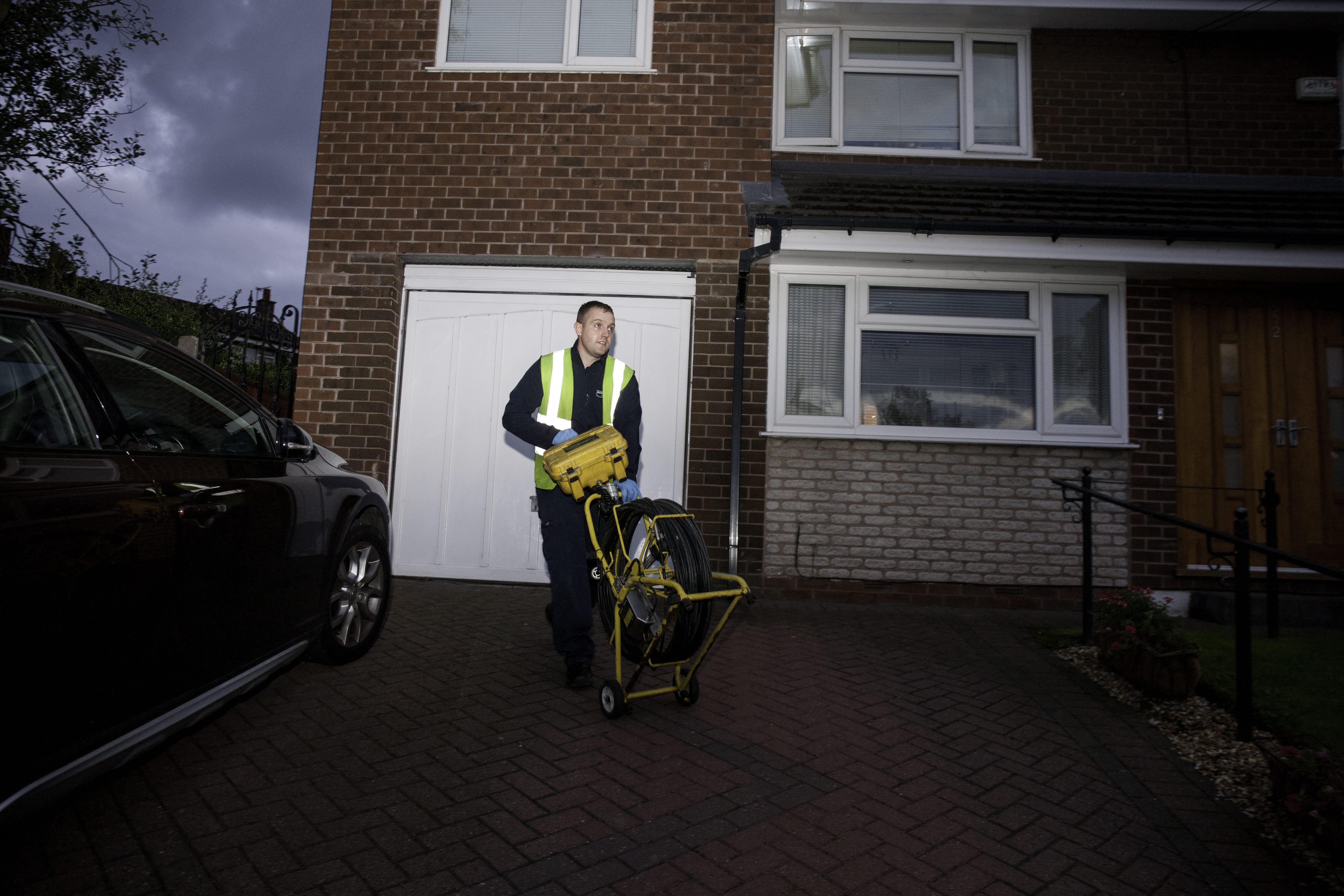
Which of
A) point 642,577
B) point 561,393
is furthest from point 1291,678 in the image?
point 561,393

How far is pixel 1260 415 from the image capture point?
6.64 m

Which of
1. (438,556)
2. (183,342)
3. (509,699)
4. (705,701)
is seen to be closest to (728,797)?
(705,701)

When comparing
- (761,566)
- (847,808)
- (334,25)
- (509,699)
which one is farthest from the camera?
(334,25)

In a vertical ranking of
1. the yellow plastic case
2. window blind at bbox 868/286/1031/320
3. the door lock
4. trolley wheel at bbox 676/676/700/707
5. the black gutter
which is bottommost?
trolley wheel at bbox 676/676/700/707

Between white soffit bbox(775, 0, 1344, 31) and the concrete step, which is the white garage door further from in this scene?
the concrete step

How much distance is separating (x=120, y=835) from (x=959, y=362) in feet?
21.1

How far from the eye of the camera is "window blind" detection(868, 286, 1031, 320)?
667cm

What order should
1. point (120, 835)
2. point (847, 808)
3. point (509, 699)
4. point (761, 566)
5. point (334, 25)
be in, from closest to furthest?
1. point (120, 835)
2. point (847, 808)
3. point (509, 699)
4. point (761, 566)
5. point (334, 25)

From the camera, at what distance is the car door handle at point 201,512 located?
7.93 ft

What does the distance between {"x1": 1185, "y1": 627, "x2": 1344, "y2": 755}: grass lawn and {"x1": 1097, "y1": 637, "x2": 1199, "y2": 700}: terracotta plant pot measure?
15 cm

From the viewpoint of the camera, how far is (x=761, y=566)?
253 inches

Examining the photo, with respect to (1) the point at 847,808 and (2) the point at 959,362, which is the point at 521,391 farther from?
(2) the point at 959,362

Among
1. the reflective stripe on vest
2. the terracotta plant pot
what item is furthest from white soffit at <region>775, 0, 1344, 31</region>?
the terracotta plant pot

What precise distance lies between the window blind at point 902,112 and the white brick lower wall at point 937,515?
3299 millimetres
